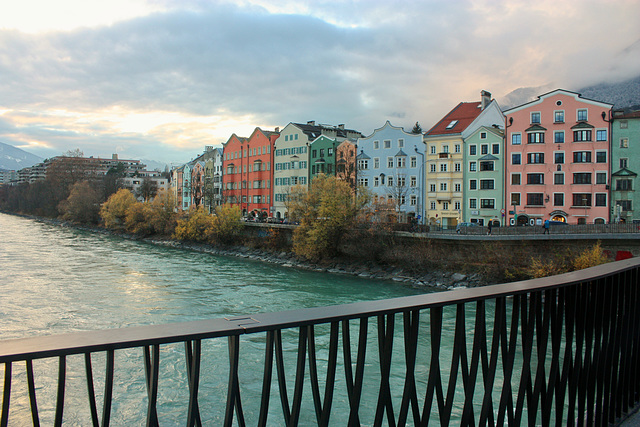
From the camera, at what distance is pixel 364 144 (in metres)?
47.3

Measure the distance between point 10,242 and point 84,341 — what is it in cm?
4775

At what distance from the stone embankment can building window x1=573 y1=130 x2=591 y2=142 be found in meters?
16.2

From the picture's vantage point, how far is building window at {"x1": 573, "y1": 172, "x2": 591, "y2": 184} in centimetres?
3494

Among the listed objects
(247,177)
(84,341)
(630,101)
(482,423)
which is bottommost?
(482,423)

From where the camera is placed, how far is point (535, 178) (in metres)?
36.8

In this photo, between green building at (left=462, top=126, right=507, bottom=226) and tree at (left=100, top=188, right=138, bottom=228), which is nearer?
green building at (left=462, top=126, right=507, bottom=226)

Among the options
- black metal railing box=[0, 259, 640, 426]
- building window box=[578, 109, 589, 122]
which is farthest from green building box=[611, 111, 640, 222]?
black metal railing box=[0, 259, 640, 426]

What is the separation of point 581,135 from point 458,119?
34.7 feet

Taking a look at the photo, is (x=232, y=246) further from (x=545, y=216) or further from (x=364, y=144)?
(x=545, y=216)

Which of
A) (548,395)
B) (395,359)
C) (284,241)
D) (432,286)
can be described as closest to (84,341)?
(548,395)

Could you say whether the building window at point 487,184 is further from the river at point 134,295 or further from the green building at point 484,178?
the river at point 134,295

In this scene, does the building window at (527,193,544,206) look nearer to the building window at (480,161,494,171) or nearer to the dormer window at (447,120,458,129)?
the building window at (480,161,494,171)

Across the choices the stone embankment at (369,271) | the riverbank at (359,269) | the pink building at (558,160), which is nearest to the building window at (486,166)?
the pink building at (558,160)

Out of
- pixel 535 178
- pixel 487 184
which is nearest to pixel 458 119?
pixel 487 184
